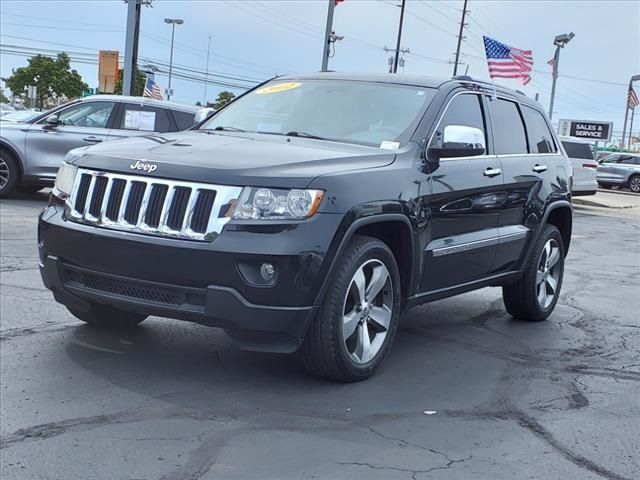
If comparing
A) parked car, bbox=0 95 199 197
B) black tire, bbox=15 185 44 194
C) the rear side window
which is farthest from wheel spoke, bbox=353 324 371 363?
the rear side window

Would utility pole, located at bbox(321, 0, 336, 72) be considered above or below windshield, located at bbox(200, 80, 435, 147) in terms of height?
above

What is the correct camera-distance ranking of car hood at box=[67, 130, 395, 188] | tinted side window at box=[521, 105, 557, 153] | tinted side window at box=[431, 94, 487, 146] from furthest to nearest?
1. tinted side window at box=[521, 105, 557, 153]
2. tinted side window at box=[431, 94, 487, 146]
3. car hood at box=[67, 130, 395, 188]

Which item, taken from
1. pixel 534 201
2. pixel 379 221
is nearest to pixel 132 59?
pixel 534 201

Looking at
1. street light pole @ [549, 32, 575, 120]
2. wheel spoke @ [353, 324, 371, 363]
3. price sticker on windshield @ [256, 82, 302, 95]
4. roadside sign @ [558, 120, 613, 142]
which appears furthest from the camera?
roadside sign @ [558, 120, 613, 142]

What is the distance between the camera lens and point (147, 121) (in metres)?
13.0

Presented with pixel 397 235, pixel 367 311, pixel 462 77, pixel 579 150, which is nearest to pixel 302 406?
pixel 367 311

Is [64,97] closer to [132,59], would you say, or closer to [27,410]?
[132,59]

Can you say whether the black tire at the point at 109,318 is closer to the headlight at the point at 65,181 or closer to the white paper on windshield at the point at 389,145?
the headlight at the point at 65,181

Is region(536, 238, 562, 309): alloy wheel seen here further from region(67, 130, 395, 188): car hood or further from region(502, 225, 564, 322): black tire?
region(67, 130, 395, 188): car hood

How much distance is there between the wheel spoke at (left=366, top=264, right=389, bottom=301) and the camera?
4.50 meters

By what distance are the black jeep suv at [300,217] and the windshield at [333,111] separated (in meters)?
0.01

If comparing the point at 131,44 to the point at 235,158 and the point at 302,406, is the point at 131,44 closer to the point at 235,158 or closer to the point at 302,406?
the point at 235,158

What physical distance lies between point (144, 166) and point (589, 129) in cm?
4914

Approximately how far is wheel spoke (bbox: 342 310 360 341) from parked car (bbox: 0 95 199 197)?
28.9ft
